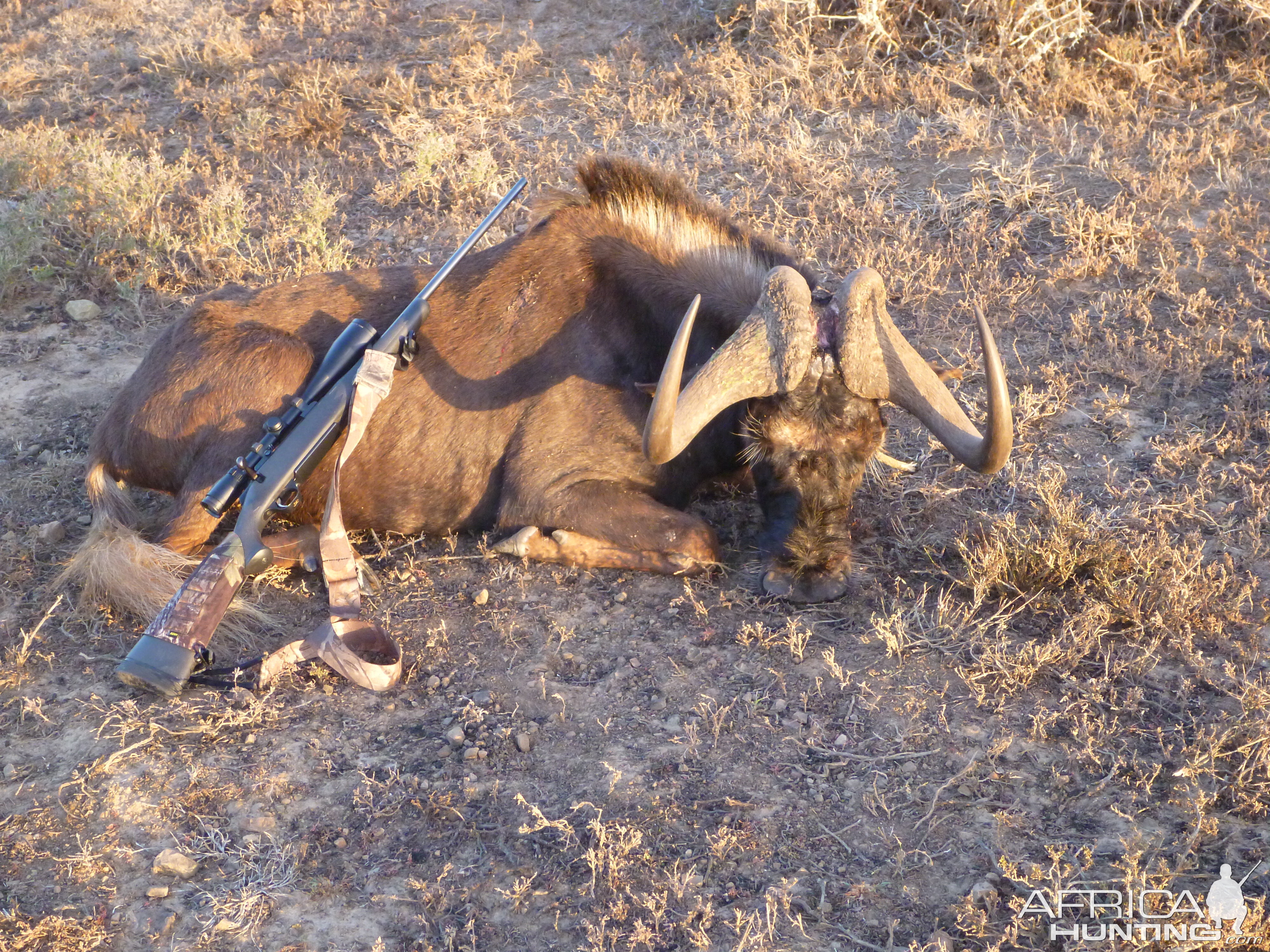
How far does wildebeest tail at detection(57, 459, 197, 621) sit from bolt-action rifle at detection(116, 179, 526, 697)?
0.85ft

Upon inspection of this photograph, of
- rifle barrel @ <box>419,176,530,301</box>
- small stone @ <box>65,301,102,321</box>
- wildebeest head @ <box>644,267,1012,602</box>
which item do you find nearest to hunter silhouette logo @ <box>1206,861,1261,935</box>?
wildebeest head @ <box>644,267,1012,602</box>

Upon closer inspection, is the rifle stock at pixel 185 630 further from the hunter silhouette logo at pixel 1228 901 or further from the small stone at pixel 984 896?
the hunter silhouette logo at pixel 1228 901

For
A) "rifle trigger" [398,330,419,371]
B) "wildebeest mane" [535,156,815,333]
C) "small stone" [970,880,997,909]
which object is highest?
"wildebeest mane" [535,156,815,333]

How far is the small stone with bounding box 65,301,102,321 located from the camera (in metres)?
6.80

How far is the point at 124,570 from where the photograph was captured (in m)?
4.41

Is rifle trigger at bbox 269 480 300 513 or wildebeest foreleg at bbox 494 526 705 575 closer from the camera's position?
rifle trigger at bbox 269 480 300 513

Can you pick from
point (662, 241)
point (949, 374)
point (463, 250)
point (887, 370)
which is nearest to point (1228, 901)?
point (887, 370)

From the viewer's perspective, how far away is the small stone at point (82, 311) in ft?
22.3

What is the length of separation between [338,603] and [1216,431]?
13.6 feet

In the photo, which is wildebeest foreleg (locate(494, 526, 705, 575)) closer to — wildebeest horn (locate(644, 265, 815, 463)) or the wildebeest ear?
wildebeest horn (locate(644, 265, 815, 463))

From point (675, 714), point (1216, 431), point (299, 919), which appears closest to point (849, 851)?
point (675, 714)

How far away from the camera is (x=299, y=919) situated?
311cm

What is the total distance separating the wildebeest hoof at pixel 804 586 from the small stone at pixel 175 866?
2296 mm

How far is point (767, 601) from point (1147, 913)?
1.84m
